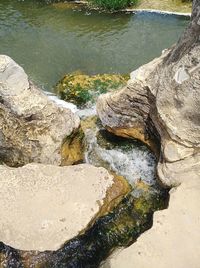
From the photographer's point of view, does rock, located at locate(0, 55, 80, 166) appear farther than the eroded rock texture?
Yes

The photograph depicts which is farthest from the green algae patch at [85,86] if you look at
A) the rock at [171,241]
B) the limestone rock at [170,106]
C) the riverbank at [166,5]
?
the riverbank at [166,5]

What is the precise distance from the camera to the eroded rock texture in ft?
25.2

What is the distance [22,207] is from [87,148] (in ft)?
9.87

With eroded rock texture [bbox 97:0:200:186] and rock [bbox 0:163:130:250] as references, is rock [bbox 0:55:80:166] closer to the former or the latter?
rock [bbox 0:163:130:250]

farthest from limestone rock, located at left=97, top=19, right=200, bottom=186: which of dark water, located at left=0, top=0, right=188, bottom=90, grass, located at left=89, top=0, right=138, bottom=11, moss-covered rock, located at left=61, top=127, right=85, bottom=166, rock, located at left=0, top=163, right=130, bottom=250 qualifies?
grass, located at left=89, top=0, right=138, bottom=11

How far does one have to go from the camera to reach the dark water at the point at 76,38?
1340cm

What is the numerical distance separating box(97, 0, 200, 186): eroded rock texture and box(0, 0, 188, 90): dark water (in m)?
4.16

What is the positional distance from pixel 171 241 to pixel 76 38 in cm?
949

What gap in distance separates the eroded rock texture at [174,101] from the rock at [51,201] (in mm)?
1304

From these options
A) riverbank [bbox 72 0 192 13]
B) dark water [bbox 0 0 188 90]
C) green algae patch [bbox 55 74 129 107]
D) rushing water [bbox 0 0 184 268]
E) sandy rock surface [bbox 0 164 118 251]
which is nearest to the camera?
sandy rock surface [bbox 0 164 118 251]

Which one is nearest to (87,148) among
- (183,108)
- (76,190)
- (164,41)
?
(76,190)

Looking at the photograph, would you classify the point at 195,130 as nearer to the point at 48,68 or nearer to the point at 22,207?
the point at 22,207

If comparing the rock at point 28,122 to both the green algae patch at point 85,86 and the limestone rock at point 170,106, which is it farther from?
the green algae patch at point 85,86

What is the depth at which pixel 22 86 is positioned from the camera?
9.02m
